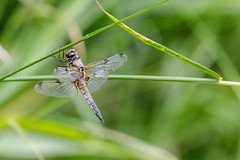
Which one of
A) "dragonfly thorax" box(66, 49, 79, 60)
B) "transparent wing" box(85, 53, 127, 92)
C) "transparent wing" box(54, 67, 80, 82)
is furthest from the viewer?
"dragonfly thorax" box(66, 49, 79, 60)

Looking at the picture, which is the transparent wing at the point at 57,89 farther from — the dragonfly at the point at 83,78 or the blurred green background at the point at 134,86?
the blurred green background at the point at 134,86

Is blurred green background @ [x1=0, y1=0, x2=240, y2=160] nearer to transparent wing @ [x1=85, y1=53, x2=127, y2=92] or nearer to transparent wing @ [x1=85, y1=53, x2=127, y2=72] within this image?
transparent wing @ [x1=85, y1=53, x2=127, y2=92]

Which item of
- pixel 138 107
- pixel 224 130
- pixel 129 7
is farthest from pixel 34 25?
pixel 224 130

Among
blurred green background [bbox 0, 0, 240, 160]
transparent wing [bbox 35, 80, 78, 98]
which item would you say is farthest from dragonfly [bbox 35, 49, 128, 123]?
blurred green background [bbox 0, 0, 240, 160]

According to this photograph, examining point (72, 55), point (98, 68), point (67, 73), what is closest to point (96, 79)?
point (98, 68)

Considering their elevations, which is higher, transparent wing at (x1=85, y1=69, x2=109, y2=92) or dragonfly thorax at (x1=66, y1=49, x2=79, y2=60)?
dragonfly thorax at (x1=66, y1=49, x2=79, y2=60)

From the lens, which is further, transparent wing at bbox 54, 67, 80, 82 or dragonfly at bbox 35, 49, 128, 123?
dragonfly at bbox 35, 49, 128, 123

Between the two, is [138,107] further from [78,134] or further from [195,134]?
[78,134]

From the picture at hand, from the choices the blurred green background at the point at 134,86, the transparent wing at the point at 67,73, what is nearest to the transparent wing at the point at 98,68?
the transparent wing at the point at 67,73
